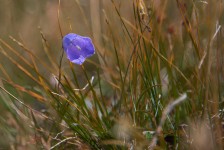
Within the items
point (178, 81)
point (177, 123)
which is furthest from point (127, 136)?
point (178, 81)

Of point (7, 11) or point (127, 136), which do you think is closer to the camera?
point (127, 136)

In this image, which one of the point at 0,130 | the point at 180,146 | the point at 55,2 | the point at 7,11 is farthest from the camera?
the point at 55,2

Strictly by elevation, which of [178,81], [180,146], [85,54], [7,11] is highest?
[7,11]

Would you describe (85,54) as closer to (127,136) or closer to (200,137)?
(127,136)

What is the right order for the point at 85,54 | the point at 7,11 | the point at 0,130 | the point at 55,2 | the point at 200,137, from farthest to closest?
the point at 55,2
the point at 7,11
the point at 0,130
the point at 85,54
the point at 200,137

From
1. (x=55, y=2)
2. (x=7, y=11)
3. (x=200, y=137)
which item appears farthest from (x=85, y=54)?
(x=55, y=2)

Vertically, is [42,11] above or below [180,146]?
above
